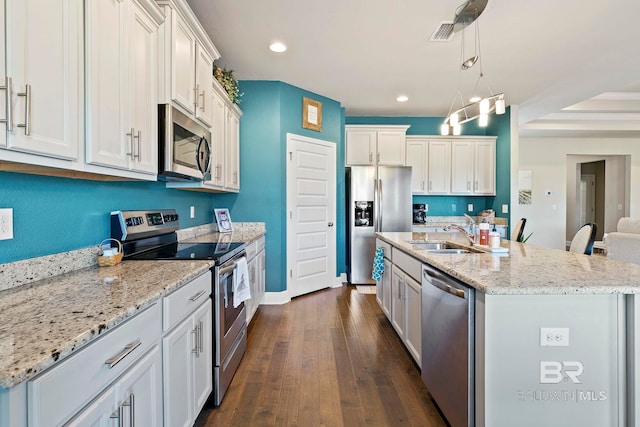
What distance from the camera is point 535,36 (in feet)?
9.64

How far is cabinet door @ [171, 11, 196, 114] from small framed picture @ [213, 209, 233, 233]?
161 centimetres

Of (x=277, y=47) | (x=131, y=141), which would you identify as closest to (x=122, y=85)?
(x=131, y=141)

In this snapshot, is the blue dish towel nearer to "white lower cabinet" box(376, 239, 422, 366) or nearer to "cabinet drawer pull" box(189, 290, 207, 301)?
"white lower cabinet" box(376, 239, 422, 366)

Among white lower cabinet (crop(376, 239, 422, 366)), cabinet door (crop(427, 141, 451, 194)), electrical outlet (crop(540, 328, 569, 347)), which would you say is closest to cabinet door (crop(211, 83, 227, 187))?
white lower cabinet (crop(376, 239, 422, 366))

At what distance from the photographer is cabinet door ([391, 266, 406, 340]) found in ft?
8.27

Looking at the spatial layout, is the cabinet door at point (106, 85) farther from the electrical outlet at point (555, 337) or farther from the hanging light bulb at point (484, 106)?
the hanging light bulb at point (484, 106)

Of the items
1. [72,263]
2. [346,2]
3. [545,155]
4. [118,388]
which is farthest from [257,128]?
[545,155]

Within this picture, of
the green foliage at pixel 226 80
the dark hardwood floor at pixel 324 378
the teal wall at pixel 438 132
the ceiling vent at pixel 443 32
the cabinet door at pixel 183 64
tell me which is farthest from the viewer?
the teal wall at pixel 438 132

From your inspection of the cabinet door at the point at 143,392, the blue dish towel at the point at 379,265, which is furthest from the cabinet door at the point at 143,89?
the blue dish towel at the point at 379,265

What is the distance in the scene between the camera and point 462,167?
5352 millimetres

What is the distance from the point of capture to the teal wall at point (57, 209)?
4.07 ft

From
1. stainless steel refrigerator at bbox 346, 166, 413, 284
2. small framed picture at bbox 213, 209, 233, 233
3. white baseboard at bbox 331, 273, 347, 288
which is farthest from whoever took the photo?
stainless steel refrigerator at bbox 346, 166, 413, 284

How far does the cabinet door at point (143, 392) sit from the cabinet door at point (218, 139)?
189cm

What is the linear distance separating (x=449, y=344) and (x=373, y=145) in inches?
150
